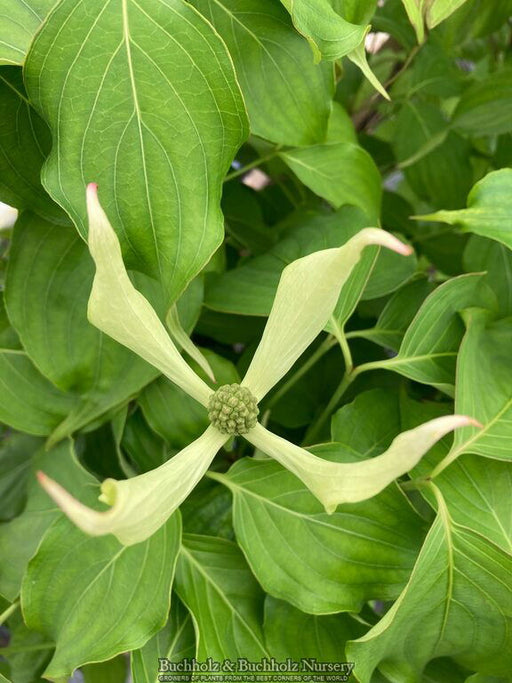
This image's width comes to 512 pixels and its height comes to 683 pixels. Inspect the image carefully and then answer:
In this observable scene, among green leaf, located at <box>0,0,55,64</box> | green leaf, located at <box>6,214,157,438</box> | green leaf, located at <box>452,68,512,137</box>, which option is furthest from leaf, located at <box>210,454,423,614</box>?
green leaf, located at <box>452,68,512,137</box>

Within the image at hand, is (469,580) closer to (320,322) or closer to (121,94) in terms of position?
(320,322)

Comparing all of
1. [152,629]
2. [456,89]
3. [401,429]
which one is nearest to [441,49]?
[456,89]

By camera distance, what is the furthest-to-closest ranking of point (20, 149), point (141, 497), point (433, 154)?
point (433, 154) → point (20, 149) → point (141, 497)

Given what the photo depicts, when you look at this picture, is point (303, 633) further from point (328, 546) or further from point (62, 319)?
point (62, 319)

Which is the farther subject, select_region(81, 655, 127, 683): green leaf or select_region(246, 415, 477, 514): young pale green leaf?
select_region(81, 655, 127, 683): green leaf

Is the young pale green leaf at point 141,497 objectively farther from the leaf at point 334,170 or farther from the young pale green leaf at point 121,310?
the leaf at point 334,170

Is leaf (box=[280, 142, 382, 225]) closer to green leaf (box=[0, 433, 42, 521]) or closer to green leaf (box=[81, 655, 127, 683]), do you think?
green leaf (box=[0, 433, 42, 521])

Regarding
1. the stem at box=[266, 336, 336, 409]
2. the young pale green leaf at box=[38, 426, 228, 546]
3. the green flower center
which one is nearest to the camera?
the young pale green leaf at box=[38, 426, 228, 546]

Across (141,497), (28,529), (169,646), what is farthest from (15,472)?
(141,497)
